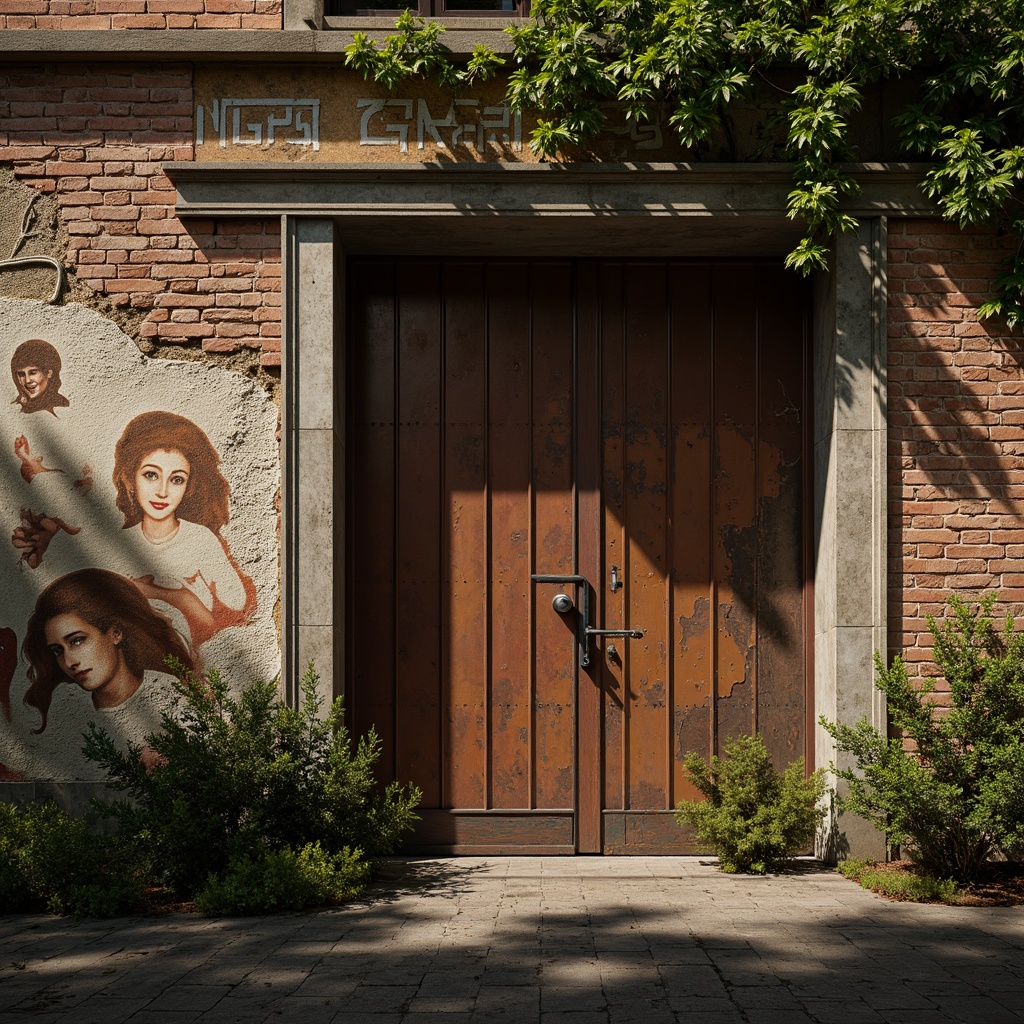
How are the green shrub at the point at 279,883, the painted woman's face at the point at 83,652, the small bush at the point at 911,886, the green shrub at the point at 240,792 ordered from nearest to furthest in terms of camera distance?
the green shrub at the point at 279,883 → the green shrub at the point at 240,792 → the small bush at the point at 911,886 → the painted woman's face at the point at 83,652

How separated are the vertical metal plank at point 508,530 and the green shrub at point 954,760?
1.72 m

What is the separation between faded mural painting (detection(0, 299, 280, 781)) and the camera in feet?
18.7

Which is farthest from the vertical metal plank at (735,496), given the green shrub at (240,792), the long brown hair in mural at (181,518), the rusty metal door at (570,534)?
the long brown hair in mural at (181,518)

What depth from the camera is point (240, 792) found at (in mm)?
5035

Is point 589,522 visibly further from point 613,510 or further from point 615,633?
point 615,633

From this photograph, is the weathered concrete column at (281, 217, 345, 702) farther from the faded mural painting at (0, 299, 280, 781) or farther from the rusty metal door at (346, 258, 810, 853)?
the rusty metal door at (346, 258, 810, 853)

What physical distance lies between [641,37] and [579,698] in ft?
11.4

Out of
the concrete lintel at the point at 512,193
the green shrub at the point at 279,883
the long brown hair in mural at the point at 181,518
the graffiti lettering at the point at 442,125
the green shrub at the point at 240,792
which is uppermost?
the graffiti lettering at the point at 442,125

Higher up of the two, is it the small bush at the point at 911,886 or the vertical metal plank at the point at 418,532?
the vertical metal plank at the point at 418,532

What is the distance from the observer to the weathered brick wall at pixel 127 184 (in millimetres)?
5832

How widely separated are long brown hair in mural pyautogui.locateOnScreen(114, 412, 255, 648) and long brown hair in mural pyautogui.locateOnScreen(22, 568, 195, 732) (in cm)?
13

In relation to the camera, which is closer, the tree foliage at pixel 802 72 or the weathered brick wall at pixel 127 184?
the tree foliage at pixel 802 72

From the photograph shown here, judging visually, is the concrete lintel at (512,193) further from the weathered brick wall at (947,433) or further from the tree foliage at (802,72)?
the weathered brick wall at (947,433)

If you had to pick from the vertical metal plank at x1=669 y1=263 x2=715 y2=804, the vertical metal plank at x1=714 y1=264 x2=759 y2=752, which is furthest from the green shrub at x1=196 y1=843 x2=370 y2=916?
the vertical metal plank at x1=714 y1=264 x2=759 y2=752
